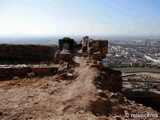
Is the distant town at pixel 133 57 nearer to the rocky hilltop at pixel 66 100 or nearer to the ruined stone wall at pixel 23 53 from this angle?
the ruined stone wall at pixel 23 53

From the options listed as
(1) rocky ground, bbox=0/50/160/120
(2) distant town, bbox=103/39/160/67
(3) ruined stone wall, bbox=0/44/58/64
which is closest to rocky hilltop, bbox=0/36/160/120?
(1) rocky ground, bbox=0/50/160/120

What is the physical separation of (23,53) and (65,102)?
8.57m

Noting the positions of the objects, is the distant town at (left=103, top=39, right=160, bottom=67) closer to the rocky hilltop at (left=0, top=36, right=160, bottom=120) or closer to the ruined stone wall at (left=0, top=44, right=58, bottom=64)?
the ruined stone wall at (left=0, top=44, right=58, bottom=64)

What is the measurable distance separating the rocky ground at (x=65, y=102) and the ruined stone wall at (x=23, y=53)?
220 inches

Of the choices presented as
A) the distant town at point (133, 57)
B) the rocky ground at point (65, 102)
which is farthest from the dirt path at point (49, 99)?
the distant town at point (133, 57)

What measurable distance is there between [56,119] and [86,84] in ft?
7.07

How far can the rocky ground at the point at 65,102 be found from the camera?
394cm

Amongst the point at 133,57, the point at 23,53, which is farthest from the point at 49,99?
the point at 133,57

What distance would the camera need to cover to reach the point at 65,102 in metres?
4.52

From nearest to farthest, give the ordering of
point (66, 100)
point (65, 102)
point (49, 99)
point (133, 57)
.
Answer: point (65, 102)
point (66, 100)
point (49, 99)
point (133, 57)

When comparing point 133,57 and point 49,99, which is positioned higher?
point 49,99

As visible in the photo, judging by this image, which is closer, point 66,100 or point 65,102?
point 65,102

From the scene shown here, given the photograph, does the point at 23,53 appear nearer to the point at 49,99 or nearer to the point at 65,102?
the point at 49,99

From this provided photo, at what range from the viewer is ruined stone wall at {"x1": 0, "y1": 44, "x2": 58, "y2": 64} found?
1175cm
